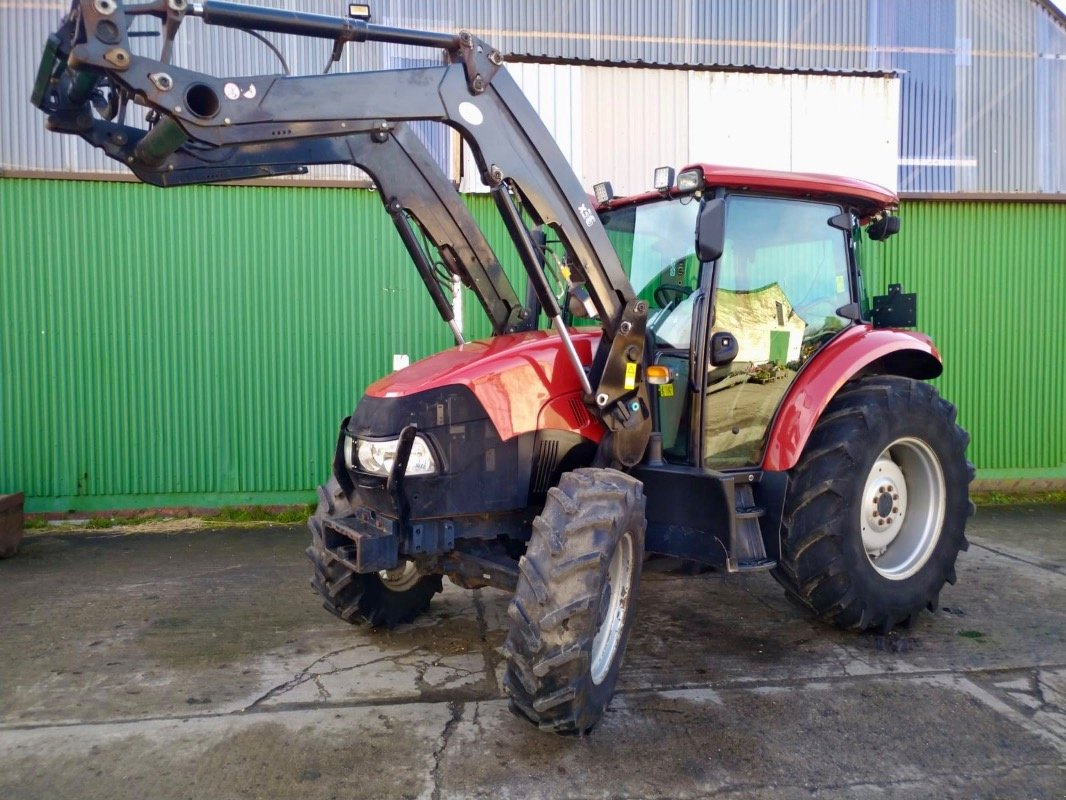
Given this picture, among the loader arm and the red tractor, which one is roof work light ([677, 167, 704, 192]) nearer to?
the red tractor

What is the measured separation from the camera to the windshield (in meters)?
4.25

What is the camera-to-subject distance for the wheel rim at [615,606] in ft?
11.7

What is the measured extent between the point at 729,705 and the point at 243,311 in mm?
5848

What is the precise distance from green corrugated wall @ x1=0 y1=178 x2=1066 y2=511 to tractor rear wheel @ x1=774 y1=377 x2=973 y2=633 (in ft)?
14.6

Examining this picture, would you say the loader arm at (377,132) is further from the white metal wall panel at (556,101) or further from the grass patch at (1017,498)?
the grass patch at (1017,498)

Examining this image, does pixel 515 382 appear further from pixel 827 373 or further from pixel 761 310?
pixel 827 373

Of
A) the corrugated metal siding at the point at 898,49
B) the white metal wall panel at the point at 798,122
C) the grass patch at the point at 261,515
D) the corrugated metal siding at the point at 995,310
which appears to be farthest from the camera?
the corrugated metal siding at the point at 995,310

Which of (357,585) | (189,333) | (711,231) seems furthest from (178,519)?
(711,231)

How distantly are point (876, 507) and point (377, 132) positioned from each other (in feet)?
11.0

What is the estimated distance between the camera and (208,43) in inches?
304

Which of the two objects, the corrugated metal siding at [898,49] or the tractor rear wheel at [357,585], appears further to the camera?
the corrugated metal siding at [898,49]

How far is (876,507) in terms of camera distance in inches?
185

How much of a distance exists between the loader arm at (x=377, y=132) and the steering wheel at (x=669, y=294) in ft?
1.53

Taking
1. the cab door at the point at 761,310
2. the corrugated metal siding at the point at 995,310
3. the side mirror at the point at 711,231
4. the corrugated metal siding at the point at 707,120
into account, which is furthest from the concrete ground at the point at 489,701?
the corrugated metal siding at the point at 707,120
